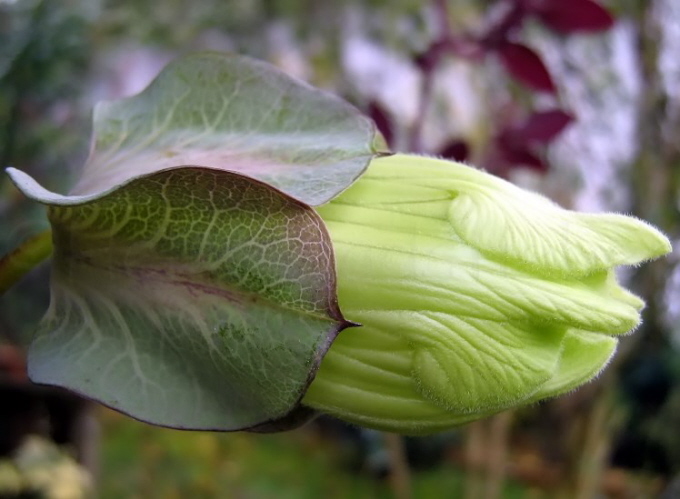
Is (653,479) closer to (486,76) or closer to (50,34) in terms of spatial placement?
(486,76)

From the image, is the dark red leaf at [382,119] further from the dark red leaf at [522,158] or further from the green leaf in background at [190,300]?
the green leaf in background at [190,300]

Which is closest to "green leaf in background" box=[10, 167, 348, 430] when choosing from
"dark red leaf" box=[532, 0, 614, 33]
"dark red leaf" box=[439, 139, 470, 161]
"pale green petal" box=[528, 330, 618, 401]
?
"pale green petal" box=[528, 330, 618, 401]

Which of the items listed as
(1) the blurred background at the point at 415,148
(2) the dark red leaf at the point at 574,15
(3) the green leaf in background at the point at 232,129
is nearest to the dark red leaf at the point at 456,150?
(1) the blurred background at the point at 415,148

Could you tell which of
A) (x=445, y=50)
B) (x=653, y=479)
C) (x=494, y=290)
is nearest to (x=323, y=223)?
(x=494, y=290)

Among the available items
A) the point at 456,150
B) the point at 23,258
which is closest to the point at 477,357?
the point at 23,258

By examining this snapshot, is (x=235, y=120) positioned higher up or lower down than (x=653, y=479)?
higher up

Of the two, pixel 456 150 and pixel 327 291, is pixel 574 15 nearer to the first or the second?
pixel 456 150
